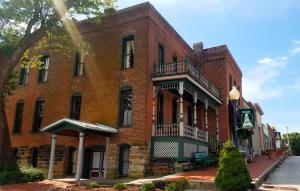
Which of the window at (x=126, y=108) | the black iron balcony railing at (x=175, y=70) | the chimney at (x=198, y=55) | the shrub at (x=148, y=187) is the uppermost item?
the chimney at (x=198, y=55)

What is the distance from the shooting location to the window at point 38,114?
23.7 m

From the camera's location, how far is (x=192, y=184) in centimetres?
1283

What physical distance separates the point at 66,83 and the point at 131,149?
751 centimetres

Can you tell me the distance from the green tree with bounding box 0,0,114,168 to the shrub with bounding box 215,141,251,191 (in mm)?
12254

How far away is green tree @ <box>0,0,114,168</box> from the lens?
18.7m

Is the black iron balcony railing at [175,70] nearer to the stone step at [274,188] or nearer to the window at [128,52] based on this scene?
the window at [128,52]

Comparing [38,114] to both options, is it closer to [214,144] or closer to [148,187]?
[214,144]

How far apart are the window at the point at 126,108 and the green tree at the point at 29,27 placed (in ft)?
14.0

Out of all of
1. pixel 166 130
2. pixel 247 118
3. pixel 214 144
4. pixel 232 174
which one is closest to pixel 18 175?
pixel 166 130

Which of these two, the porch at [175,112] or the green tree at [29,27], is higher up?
the green tree at [29,27]

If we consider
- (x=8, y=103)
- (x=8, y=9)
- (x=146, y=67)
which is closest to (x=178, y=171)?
(x=146, y=67)

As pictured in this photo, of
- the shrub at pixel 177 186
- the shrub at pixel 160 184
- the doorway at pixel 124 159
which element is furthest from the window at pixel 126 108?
the shrub at pixel 177 186

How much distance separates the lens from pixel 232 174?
11.4 meters

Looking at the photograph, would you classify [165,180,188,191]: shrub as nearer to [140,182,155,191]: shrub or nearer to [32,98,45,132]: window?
[140,182,155,191]: shrub
